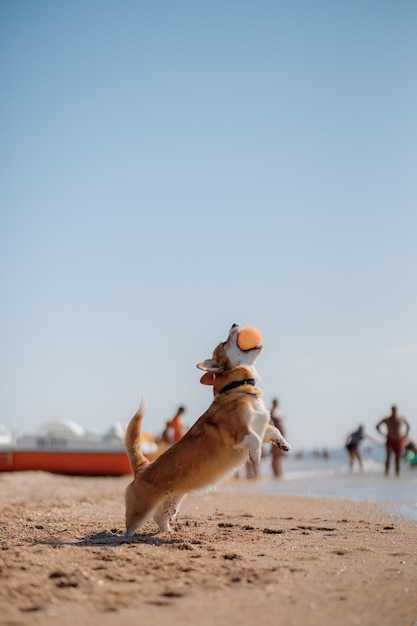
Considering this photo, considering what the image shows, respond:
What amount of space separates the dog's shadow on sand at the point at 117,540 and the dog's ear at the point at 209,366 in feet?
4.46

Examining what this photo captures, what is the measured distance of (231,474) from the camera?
5285 mm

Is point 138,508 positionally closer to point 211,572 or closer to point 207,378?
point 207,378

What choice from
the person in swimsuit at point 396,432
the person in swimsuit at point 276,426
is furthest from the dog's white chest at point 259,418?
the person in swimsuit at point 396,432

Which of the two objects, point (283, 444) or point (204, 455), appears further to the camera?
point (283, 444)

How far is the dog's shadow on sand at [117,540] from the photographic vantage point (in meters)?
4.87

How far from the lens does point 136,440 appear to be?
217 inches

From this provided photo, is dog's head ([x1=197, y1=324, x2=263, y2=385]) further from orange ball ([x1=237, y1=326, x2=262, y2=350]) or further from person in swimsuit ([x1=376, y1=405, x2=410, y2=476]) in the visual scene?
person in swimsuit ([x1=376, y1=405, x2=410, y2=476])

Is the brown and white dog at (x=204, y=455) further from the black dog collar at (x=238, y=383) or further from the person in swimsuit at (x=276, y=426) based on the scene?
the person in swimsuit at (x=276, y=426)

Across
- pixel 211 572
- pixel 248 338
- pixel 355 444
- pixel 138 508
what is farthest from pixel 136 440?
pixel 355 444

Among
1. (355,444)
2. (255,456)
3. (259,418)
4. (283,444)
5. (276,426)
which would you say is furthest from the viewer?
(355,444)

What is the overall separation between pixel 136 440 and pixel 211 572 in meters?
1.86

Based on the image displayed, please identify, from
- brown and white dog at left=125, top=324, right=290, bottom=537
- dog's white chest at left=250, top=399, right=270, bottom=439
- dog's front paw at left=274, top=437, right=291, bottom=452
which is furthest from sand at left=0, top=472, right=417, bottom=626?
dog's white chest at left=250, top=399, right=270, bottom=439

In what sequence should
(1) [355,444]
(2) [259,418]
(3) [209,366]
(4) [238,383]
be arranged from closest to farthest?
1. (2) [259,418]
2. (4) [238,383]
3. (3) [209,366]
4. (1) [355,444]

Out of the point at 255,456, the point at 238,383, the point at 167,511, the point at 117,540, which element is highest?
the point at 238,383
